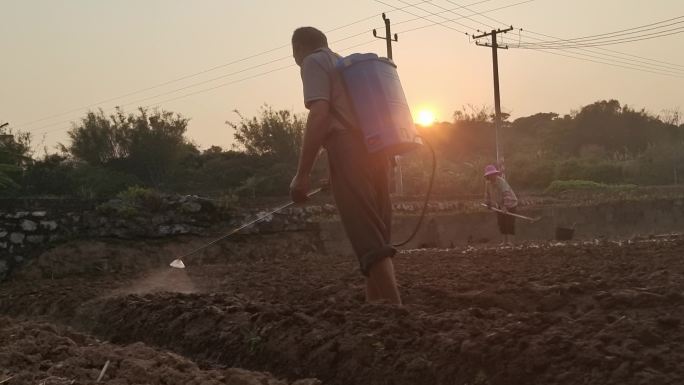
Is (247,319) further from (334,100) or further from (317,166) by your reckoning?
(317,166)

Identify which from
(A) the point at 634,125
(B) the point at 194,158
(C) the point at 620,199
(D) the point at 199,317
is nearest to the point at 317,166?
(B) the point at 194,158

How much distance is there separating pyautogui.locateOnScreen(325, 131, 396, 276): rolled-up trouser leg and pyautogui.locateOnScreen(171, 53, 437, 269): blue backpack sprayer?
95 millimetres

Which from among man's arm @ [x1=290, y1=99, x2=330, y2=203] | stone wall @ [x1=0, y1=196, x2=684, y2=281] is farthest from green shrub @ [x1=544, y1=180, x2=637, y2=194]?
man's arm @ [x1=290, y1=99, x2=330, y2=203]

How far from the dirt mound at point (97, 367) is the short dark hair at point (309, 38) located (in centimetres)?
210

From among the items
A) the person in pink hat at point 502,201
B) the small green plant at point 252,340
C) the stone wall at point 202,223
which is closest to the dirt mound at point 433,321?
the small green plant at point 252,340

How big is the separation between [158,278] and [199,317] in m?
4.06

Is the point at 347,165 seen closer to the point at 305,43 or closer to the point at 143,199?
the point at 305,43

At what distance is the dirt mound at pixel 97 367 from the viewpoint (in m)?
3.32

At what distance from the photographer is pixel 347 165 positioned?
4.52 metres

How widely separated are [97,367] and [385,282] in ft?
5.59

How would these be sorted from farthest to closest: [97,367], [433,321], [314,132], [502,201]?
[502,201]
[314,132]
[433,321]
[97,367]

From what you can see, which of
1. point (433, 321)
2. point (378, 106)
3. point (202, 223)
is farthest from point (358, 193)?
point (202, 223)

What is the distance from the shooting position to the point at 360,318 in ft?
13.5

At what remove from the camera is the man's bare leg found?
4.48m
